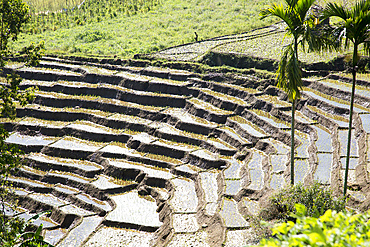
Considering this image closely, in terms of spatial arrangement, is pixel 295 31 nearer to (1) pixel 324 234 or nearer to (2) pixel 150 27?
(1) pixel 324 234

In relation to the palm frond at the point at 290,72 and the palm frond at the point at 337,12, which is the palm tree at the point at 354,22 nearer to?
the palm frond at the point at 337,12

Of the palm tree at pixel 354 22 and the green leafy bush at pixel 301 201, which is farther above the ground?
the palm tree at pixel 354 22

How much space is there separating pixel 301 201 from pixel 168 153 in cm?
1065

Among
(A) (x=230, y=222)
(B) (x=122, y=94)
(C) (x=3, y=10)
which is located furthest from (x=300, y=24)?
(B) (x=122, y=94)

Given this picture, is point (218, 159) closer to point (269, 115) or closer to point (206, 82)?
point (269, 115)

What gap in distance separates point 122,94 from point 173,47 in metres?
8.18

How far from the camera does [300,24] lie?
39.6ft

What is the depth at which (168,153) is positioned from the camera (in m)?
21.9

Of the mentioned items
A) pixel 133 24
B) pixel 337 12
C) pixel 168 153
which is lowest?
pixel 168 153

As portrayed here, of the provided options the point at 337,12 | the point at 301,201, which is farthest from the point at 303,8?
the point at 301,201

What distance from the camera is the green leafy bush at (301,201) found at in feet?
38.6

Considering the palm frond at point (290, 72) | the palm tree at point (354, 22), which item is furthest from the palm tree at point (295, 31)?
the palm tree at point (354, 22)

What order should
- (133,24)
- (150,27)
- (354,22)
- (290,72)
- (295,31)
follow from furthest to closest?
(133,24)
(150,27)
(290,72)
(295,31)
(354,22)

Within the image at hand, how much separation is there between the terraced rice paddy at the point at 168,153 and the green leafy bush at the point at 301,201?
1116 mm
